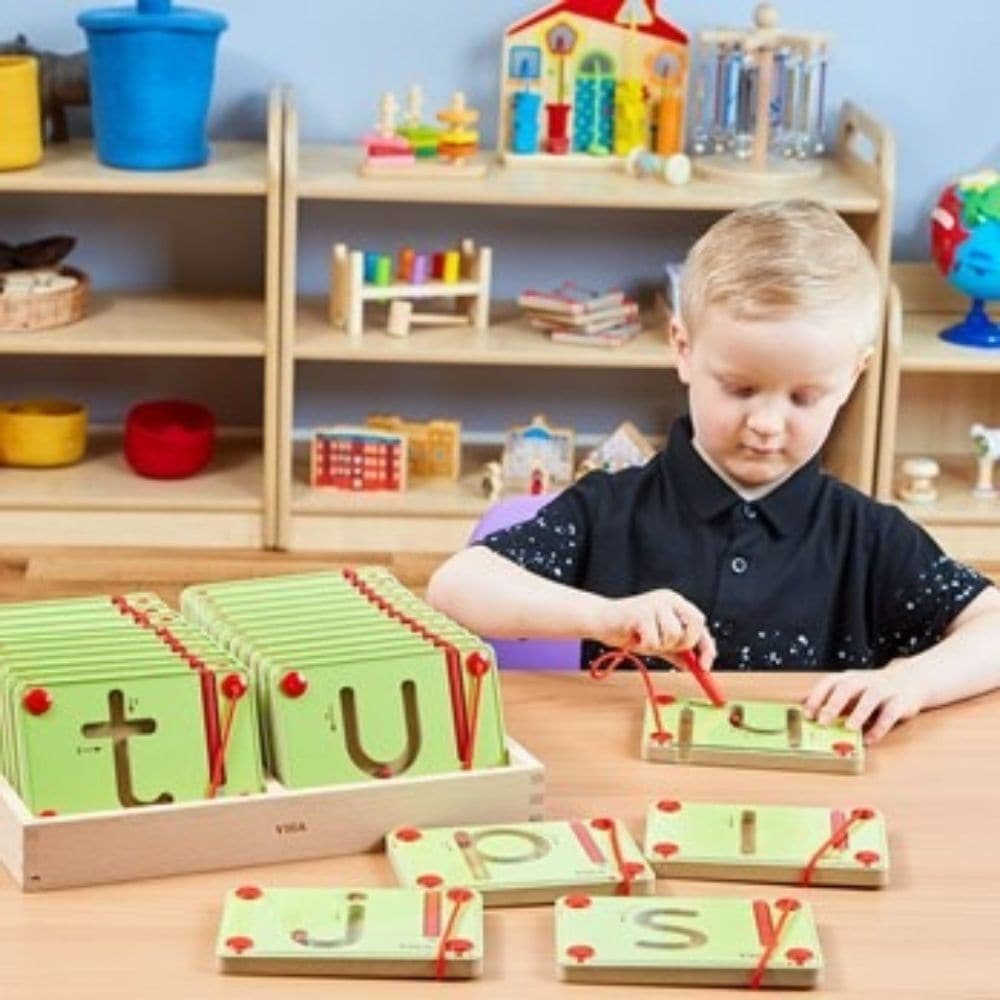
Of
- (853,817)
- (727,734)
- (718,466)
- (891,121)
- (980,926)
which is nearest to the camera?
(980,926)

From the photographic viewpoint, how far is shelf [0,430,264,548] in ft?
12.8

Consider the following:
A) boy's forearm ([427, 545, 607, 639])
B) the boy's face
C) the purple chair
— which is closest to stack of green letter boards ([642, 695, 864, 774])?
boy's forearm ([427, 545, 607, 639])

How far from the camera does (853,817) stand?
5.19ft

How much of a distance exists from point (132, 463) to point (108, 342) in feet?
0.96

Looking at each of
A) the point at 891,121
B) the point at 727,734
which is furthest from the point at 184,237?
the point at 727,734

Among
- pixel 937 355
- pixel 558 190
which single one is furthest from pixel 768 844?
pixel 937 355

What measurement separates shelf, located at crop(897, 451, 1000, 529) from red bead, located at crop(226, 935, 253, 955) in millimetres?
2674

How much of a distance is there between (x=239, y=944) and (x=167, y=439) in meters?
2.65

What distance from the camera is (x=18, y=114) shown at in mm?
3764

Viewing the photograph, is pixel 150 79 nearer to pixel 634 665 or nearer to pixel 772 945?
pixel 634 665

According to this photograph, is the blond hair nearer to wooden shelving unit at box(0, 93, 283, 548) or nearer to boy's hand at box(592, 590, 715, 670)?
boy's hand at box(592, 590, 715, 670)

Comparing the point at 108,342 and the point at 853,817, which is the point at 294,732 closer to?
the point at 853,817

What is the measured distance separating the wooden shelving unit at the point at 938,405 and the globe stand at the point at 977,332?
0.07ft

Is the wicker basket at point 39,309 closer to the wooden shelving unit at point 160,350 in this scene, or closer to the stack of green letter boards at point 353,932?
the wooden shelving unit at point 160,350
